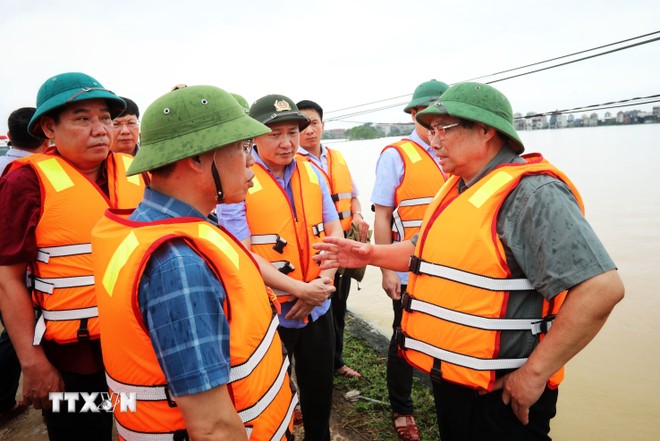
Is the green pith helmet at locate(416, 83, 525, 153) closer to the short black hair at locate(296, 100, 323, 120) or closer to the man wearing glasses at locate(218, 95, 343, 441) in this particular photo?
the man wearing glasses at locate(218, 95, 343, 441)

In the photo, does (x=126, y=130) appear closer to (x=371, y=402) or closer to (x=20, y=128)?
(x=20, y=128)

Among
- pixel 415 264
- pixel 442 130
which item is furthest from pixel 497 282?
pixel 442 130

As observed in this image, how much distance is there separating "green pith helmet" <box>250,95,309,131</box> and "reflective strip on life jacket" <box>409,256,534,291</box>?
136 cm

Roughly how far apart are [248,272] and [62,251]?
1300mm

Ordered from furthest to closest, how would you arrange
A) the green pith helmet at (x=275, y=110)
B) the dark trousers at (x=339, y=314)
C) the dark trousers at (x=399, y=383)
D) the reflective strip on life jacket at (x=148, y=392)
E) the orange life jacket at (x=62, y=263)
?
the dark trousers at (x=339, y=314) < the dark trousers at (x=399, y=383) < the green pith helmet at (x=275, y=110) < the orange life jacket at (x=62, y=263) < the reflective strip on life jacket at (x=148, y=392)

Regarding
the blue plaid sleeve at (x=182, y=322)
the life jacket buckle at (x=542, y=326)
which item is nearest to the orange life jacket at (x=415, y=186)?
the life jacket buckle at (x=542, y=326)

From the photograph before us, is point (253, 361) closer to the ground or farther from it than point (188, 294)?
closer to the ground

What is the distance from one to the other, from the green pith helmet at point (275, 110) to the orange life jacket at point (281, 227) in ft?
1.12

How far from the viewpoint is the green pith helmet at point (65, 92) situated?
6.88 feet

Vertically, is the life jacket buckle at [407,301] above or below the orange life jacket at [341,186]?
below

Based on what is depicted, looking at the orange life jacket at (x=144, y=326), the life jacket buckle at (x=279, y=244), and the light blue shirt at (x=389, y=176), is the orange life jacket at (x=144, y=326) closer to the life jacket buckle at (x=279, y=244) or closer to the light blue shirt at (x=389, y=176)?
the life jacket buckle at (x=279, y=244)

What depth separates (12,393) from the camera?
3.43 m

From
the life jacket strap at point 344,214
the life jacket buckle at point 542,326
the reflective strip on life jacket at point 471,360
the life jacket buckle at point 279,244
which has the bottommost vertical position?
the reflective strip on life jacket at point 471,360

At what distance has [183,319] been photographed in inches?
43.4
